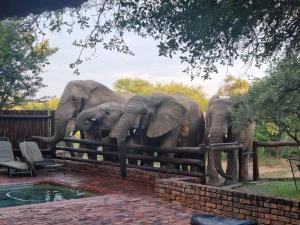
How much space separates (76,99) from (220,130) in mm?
4785

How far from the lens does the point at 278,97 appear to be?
7.39m

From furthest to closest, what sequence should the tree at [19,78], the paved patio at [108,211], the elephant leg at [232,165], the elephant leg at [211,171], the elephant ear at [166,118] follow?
1. the tree at [19,78]
2. the elephant leg at [232,165]
3. the elephant leg at [211,171]
4. the elephant ear at [166,118]
5. the paved patio at [108,211]

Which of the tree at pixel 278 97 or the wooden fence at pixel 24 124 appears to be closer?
the tree at pixel 278 97

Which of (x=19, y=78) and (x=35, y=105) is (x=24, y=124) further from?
(x=35, y=105)

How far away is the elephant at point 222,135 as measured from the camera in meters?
10.9

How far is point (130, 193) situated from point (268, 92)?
358 cm

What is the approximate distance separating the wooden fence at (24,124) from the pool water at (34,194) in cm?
441

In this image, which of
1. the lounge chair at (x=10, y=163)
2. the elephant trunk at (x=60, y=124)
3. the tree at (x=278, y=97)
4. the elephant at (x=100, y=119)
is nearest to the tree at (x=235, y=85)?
the tree at (x=278, y=97)

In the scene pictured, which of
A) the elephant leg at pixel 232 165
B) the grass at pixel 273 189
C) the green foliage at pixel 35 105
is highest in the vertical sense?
the green foliage at pixel 35 105

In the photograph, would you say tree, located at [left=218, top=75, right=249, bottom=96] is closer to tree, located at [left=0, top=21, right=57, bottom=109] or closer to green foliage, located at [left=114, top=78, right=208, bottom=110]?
tree, located at [left=0, top=21, right=57, bottom=109]

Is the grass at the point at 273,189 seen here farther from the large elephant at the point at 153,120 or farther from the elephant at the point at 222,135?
the large elephant at the point at 153,120

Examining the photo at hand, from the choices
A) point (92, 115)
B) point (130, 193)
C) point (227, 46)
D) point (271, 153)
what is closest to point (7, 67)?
point (92, 115)

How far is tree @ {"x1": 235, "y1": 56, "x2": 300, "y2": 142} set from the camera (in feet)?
23.4

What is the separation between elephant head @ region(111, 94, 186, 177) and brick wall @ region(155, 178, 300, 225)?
2.16 meters
